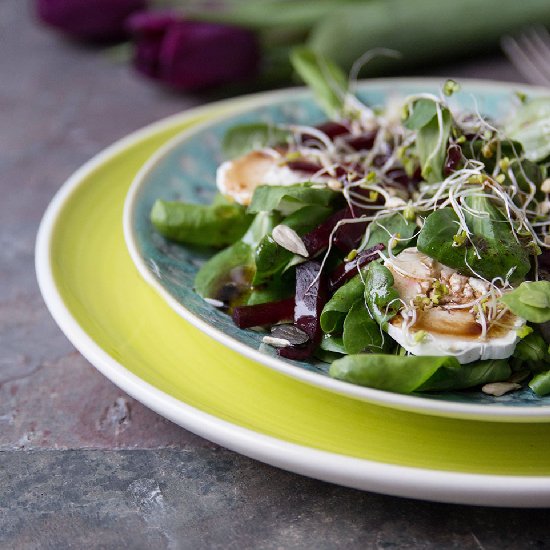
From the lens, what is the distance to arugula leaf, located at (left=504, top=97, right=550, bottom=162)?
207 centimetres

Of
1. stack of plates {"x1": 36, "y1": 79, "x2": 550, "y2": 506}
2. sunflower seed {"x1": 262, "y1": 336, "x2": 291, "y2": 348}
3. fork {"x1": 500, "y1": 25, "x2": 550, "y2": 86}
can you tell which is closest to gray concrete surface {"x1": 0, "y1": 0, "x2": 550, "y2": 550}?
stack of plates {"x1": 36, "y1": 79, "x2": 550, "y2": 506}

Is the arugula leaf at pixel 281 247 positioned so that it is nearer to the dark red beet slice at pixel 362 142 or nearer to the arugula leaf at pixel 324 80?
the dark red beet slice at pixel 362 142

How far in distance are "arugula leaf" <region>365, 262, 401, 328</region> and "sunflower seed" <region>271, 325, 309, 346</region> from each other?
0.15 m

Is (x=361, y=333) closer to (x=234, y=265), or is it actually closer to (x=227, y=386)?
(x=227, y=386)

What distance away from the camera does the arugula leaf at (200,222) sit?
2156 millimetres

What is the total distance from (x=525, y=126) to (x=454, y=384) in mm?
805

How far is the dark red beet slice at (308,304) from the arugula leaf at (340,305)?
0.03m

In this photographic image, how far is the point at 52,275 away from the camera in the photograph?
2.04 meters

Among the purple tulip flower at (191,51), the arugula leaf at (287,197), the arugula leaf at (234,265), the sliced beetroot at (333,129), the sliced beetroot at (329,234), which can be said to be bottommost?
the purple tulip flower at (191,51)

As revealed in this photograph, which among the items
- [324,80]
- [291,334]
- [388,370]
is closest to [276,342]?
[291,334]

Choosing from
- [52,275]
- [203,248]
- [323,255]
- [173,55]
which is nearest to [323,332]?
[323,255]

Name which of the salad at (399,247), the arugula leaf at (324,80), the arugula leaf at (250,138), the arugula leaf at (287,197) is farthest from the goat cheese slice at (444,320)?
Answer: the arugula leaf at (324,80)

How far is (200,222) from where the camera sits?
7.07ft

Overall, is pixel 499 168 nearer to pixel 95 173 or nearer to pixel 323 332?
pixel 323 332
